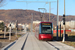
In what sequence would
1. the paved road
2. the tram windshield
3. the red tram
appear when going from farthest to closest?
the tram windshield
the red tram
the paved road

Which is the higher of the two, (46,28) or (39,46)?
(46,28)

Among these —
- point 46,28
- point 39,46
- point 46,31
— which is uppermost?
point 46,28

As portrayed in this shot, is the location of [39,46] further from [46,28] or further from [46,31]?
[46,28]

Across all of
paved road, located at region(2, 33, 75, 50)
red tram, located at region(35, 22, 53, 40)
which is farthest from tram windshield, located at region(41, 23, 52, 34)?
paved road, located at region(2, 33, 75, 50)

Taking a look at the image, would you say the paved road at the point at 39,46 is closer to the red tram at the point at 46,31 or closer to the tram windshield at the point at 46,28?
the red tram at the point at 46,31

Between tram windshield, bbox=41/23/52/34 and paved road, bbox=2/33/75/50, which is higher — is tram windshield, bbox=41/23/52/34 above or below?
above

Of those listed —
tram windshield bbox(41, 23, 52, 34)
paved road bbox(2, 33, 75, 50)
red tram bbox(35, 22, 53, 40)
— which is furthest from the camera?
tram windshield bbox(41, 23, 52, 34)

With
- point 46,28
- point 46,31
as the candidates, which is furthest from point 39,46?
point 46,28

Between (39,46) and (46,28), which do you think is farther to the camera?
(46,28)

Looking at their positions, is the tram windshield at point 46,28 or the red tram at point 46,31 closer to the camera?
the red tram at point 46,31

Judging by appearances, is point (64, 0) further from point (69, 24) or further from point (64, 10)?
point (69, 24)

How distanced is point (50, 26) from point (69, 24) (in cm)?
9258

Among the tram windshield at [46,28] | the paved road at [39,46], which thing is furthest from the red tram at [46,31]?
the paved road at [39,46]

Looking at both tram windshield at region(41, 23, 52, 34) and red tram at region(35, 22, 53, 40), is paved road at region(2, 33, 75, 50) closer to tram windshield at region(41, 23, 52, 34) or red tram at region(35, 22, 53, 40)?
red tram at region(35, 22, 53, 40)
